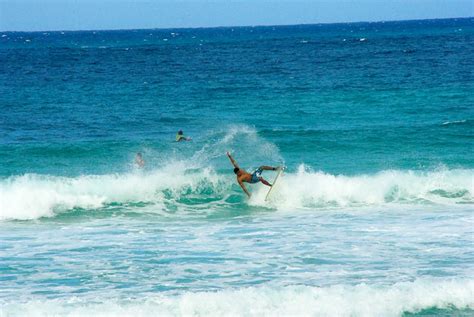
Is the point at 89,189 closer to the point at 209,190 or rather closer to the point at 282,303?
the point at 209,190

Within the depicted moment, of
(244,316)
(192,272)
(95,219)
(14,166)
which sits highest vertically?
(14,166)

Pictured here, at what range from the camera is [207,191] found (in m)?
22.0

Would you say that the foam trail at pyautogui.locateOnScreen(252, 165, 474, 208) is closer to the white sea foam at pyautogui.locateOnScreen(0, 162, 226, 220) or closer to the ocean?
the ocean

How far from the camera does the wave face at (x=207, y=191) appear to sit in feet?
66.4

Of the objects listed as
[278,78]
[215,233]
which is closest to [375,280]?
[215,233]

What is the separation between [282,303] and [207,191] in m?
9.95

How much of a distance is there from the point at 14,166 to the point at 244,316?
50.3ft

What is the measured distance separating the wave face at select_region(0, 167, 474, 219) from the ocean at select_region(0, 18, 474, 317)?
0.06 metres

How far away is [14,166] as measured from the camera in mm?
25031

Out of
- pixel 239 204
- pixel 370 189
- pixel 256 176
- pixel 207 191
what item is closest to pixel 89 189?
pixel 207 191

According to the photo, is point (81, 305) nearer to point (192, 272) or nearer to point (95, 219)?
point (192, 272)

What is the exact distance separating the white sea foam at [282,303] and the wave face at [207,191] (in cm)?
739

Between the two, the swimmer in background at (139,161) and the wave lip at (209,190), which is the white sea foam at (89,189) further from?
the swimmer in background at (139,161)

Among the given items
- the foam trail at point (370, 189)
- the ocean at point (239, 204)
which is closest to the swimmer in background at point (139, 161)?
the ocean at point (239, 204)
